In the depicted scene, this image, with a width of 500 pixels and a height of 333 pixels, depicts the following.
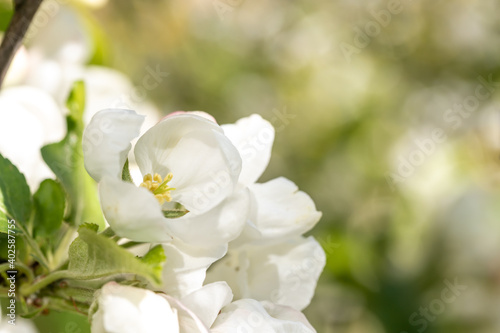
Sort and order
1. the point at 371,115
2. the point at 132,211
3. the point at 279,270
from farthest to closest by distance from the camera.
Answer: the point at 371,115 → the point at 279,270 → the point at 132,211

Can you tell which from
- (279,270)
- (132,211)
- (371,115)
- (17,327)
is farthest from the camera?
(371,115)

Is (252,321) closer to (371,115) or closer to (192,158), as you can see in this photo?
(192,158)

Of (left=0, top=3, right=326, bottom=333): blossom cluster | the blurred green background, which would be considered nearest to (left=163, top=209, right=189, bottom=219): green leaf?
(left=0, top=3, right=326, bottom=333): blossom cluster

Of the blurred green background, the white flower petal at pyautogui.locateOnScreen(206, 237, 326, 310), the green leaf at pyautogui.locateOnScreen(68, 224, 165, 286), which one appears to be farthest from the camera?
the blurred green background

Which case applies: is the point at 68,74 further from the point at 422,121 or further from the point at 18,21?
the point at 422,121

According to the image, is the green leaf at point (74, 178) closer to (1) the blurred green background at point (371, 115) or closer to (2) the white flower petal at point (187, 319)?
(2) the white flower petal at point (187, 319)

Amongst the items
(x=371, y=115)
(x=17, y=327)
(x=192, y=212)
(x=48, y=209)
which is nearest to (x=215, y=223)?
(x=192, y=212)

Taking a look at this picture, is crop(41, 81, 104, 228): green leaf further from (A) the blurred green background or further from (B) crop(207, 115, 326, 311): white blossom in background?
(A) the blurred green background

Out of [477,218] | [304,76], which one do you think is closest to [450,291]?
[477,218]
